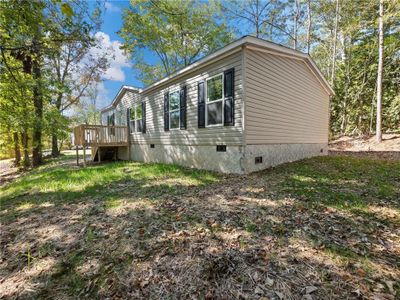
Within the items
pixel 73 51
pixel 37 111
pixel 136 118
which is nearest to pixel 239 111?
pixel 136 118

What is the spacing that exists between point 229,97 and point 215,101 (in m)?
0.64

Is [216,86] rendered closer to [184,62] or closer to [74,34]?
[74,34]

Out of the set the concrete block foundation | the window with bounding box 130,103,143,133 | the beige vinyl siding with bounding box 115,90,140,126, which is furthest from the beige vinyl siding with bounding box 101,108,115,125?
the concrete block foundation

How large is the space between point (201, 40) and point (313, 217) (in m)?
18.0

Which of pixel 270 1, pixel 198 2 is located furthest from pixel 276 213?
pixel 198 2

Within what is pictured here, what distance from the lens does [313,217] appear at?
320cm

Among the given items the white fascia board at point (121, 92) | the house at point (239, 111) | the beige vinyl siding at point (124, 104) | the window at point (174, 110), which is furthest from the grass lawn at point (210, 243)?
the beige vinyl siding at point (124, 104)

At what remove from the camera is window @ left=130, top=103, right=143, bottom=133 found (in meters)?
11.7

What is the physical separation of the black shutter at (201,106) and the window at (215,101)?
0.18 metres

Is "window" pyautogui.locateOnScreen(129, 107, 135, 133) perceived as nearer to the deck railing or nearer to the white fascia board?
the deck railing

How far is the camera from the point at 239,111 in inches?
241

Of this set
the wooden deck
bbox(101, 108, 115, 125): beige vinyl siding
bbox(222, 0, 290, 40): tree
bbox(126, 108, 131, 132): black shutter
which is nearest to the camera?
the wooden deck

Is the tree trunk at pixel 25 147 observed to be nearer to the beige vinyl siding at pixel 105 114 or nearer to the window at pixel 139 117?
the beige vinyl siding at pixel 105 114

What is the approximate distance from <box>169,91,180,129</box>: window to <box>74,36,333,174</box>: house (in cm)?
4
